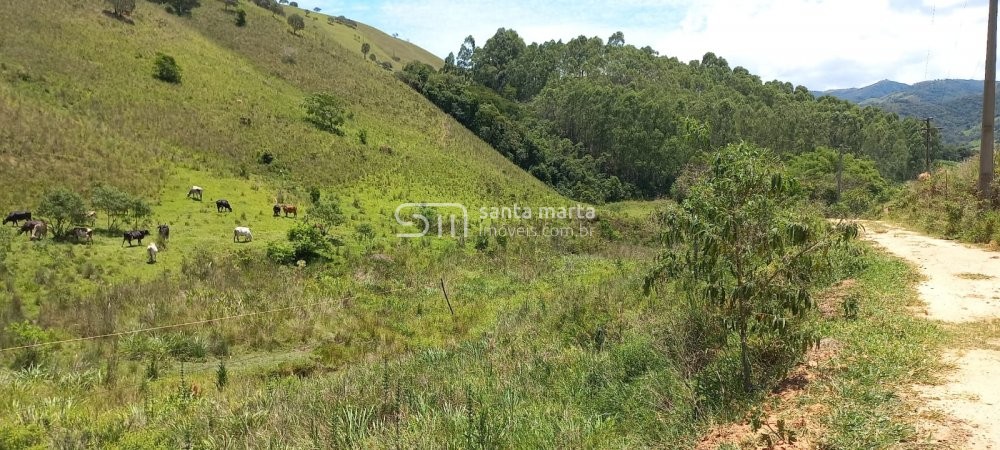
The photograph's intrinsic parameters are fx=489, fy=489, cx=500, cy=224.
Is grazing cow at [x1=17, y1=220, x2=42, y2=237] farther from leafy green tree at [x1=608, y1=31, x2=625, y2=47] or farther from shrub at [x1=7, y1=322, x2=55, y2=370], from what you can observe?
leafy green tree at [x1=608, y1=31, x2=625, y2=47]

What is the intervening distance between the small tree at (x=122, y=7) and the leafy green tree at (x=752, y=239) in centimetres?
4715

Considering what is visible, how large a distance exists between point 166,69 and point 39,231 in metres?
21.5

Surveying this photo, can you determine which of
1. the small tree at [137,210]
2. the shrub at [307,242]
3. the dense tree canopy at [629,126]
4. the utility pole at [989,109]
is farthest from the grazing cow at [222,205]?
the dense tree canopy at [629,126]

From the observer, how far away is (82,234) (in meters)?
14.4

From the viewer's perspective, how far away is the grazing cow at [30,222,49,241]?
551 inches

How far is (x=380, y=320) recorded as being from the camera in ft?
38.2

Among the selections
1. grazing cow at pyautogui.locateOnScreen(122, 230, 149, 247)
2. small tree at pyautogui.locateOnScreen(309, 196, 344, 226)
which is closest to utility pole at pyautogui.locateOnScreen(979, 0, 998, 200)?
small tree at pyautogui.locateOnScreen(309, 196, 344, 226)

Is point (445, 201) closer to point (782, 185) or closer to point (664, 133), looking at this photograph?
point (782, 185)

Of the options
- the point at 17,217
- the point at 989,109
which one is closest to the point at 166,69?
the point at 17,217

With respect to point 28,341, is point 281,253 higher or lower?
higher

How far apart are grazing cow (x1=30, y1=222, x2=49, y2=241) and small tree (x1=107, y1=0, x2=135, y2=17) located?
1259 inches

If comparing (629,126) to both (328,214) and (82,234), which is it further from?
(82,234)

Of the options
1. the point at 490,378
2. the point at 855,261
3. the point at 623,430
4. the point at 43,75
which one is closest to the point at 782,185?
the point at 623,430

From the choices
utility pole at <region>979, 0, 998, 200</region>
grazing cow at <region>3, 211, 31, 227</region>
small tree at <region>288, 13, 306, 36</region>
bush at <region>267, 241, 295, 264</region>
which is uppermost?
small tree at <region>288, 13, 306, 36</region>
